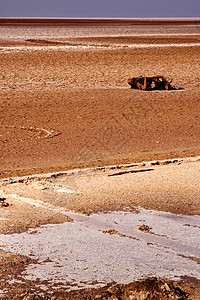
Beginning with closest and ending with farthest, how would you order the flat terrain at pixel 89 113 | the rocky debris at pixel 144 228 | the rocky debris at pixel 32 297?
the rocky debris at pixel 32 297, the rocky debris at pixel 144 228, the flat terrain at pixel 89 113

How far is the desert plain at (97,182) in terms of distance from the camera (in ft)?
12.3

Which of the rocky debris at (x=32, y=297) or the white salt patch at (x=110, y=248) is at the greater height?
the rocky debris at (x=32, y=297)

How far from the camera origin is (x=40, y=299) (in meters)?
3.42

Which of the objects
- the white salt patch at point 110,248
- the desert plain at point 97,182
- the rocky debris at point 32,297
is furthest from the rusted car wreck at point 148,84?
the rocky debris at point 32,297

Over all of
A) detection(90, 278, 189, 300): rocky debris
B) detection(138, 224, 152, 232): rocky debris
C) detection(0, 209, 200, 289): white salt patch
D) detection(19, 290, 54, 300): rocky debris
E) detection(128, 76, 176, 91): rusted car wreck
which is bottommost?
detection(128, 76, 176, 91): rusted car wreck

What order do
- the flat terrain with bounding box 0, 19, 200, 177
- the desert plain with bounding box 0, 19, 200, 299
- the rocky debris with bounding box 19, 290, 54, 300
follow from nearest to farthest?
the rocky debris with bounding box 19, 290, 54, 300, the desert plain with bounding box 0, 19, 200, 299, the flat terrain with bounding box 0, 19, 200, 177

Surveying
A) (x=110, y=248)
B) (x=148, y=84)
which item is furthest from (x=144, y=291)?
(x=148, y=84)

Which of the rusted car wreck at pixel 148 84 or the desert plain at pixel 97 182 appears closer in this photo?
the desert plain at pixel 97 182

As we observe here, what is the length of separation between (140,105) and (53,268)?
25.2ft

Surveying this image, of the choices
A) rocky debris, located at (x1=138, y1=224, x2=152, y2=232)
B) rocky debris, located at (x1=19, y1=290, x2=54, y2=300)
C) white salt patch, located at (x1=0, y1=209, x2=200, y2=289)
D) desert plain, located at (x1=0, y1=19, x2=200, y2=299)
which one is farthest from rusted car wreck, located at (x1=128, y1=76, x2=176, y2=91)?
rocky debris, located at (x1=19, y1=290, x2=54, y2=300)

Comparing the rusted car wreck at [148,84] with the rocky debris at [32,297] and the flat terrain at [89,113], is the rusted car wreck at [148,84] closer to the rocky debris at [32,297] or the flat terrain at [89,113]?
the flat terrain at [89,113]

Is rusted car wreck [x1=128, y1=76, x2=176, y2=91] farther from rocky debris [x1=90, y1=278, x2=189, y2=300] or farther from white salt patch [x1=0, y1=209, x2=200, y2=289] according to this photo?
rocky debris [x1=90, y1=278, x2=189, y2=300]

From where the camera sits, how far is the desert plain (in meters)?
3.75

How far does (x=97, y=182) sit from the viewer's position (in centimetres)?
594
